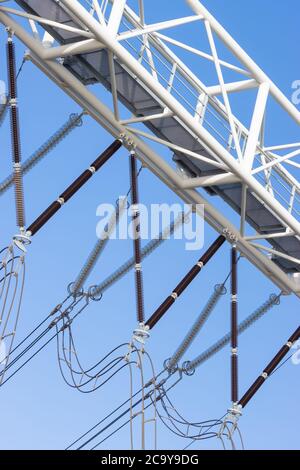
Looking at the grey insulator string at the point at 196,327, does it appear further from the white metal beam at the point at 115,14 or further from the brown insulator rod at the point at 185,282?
the white metal beam at the point at 115,14

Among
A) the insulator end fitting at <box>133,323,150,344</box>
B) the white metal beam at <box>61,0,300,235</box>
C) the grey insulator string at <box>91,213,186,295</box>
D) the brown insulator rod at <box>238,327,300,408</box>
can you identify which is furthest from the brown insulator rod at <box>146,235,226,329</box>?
the brown insulator rod at <box>238,327,300,408</box>

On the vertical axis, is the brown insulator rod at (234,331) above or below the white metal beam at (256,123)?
below

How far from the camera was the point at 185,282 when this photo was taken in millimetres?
31062

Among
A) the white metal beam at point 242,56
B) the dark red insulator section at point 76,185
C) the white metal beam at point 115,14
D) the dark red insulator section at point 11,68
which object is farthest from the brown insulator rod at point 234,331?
the white metal beam at point 115,14

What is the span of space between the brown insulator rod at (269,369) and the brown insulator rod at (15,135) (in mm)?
7676

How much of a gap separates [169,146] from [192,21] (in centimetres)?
282

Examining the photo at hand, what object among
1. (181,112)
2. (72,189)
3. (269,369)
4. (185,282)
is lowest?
(269,369)

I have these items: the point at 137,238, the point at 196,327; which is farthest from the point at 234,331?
the point at 137,238

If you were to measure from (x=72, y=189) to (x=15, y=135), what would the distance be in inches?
78.7

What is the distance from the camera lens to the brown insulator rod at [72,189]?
2805cm

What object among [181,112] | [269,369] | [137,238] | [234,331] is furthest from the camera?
[269,369]

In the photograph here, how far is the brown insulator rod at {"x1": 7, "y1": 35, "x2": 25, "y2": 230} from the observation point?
90.0 feet

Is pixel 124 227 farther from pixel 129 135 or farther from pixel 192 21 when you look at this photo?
pixel 192 21

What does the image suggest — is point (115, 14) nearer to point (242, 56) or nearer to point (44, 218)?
point (242, 56)
